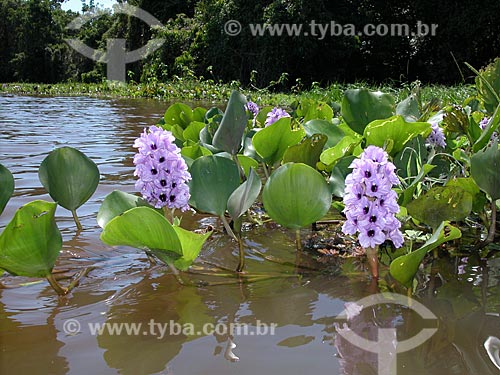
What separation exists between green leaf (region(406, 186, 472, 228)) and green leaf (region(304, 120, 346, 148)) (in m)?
0.81

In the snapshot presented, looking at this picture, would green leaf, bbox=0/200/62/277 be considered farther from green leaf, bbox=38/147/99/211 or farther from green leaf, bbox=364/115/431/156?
green leaf, bbox=364/115/431/156

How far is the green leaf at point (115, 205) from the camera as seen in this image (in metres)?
1.41

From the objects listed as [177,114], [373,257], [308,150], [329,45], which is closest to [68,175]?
[308,150]

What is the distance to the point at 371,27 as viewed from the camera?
53.2 feet

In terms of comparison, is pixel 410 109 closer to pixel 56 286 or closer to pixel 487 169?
pixel 487 169

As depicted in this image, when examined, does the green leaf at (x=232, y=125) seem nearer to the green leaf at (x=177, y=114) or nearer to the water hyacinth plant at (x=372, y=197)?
the water hyacinth plant at (x=372, y=197)

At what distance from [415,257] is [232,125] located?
835 mm

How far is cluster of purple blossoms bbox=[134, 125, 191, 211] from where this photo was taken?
1.30m

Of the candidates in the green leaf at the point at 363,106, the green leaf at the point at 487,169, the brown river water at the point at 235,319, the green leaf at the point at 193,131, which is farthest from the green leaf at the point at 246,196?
the green leaf at the point at 193,131

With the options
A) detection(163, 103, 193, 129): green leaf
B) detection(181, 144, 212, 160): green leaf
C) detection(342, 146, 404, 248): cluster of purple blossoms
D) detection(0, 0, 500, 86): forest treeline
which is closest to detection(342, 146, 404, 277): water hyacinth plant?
detection(342, 146, 404, 248): cluster of purple blossoms

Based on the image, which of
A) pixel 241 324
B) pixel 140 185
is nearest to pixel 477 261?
pixel 241 324

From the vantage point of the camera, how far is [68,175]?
64.3 inches

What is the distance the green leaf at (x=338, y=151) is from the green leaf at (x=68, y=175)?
0.71 meters

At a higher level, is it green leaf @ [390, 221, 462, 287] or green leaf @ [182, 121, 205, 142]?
green leaf @ [182, 121, 205, 142]
